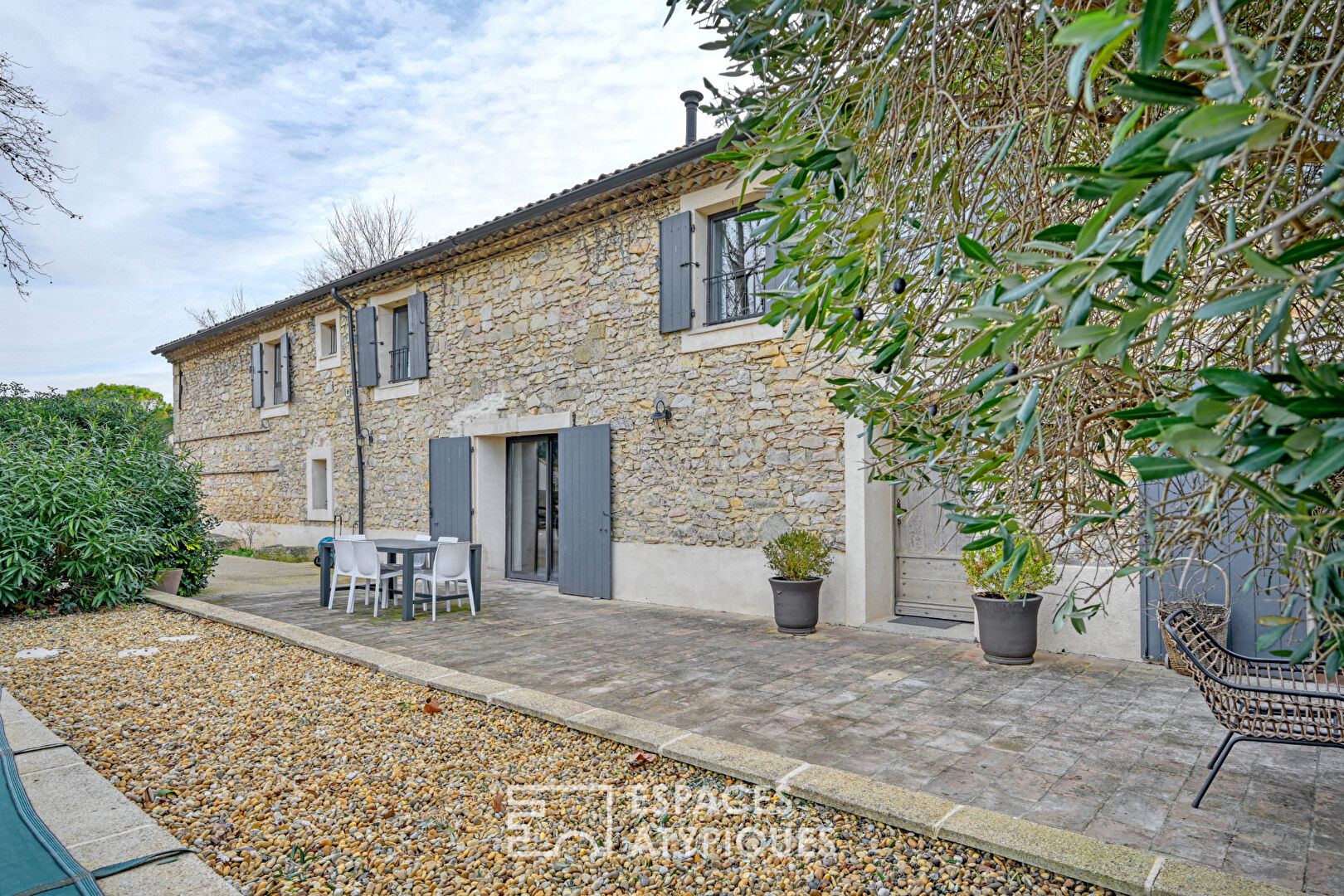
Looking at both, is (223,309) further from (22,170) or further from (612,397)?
(612,397)

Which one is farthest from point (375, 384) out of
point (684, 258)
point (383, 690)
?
point (383, 690)

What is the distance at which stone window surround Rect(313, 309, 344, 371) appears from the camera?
11164mm

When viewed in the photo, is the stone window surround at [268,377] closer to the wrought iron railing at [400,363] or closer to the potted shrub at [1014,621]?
the wrought iron railing at [400,363]

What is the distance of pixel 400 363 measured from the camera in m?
10.5

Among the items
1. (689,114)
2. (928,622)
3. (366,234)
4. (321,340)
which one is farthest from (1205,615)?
(366,234)

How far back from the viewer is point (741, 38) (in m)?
1.72

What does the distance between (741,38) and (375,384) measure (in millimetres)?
9876

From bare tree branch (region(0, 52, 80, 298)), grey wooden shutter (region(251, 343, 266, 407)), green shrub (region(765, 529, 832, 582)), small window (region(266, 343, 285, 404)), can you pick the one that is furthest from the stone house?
bare tree branch (region(0, 52, 80, 298))

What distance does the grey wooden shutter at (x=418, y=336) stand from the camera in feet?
31.9

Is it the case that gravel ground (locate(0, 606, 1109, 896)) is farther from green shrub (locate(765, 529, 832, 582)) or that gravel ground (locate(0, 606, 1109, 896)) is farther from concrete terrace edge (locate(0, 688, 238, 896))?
green shrub (locate(765, 529, 832, 582))

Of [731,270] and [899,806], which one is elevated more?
[731,270]

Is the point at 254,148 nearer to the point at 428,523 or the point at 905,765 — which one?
the point at 428,523

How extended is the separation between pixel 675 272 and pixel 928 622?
4034mm

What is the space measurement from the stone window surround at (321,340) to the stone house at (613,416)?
1.2 inches
